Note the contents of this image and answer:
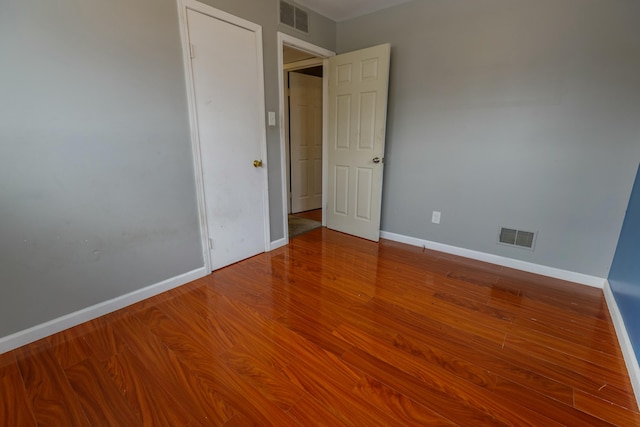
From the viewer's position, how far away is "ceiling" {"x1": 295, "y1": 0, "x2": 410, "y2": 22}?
2.90 metres

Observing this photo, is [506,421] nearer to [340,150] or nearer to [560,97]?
[560,97]

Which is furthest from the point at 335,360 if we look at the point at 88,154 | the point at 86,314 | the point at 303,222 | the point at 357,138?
the point at 303,222

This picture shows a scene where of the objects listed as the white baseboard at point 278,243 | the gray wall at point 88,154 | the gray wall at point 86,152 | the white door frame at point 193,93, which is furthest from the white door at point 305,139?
the gray wall at point 86,152

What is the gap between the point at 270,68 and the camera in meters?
2.77

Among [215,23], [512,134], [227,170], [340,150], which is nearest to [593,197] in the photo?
[512,134]

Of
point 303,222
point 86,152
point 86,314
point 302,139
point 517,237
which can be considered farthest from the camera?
point 302,139

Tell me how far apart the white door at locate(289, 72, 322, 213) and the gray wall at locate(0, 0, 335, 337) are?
194 centimetres

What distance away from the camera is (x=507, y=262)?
9.03 feet

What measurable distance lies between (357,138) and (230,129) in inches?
54.6

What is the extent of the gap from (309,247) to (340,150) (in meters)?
1.18

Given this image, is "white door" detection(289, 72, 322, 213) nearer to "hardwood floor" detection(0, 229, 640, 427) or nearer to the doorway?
the doorway

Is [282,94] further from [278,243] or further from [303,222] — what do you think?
[303,222]

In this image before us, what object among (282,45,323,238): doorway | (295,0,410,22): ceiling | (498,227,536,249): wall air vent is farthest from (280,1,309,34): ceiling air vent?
(498,227,536,249): wall air vent

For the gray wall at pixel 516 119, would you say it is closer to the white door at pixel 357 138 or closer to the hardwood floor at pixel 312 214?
the white door at pixel 357 138
